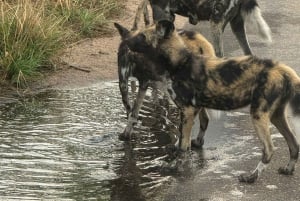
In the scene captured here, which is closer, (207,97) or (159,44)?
(207,97)

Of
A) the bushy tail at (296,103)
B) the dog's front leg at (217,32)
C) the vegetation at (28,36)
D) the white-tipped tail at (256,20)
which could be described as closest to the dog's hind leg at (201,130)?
the bushy tail at (296,103)

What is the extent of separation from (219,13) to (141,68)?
5.96 feet

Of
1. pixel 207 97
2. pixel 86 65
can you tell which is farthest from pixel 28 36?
pixel 207 97

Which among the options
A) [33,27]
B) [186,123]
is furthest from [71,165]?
[33,27]

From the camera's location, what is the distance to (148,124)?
718 centimetres

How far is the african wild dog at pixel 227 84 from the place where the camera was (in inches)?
217

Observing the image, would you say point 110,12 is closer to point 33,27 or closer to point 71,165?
point 33,27

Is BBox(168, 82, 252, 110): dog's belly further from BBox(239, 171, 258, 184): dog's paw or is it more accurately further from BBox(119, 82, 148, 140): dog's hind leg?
BBox(119, 82, 148, 140): dog's hind leg

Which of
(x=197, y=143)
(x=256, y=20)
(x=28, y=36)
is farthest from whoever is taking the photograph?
(x=28, y=36)

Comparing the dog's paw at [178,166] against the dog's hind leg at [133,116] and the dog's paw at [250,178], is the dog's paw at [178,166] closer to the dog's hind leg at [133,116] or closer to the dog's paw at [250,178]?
the dog's paw at [250,178]

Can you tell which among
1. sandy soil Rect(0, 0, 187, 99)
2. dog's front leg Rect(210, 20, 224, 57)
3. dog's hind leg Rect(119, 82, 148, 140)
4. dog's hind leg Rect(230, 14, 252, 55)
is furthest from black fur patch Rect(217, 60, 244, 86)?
sandy soil Rect(0, 0, 187, 99)

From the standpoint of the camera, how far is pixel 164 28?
5848 millimetres

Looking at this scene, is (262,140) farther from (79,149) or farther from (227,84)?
(79,149)

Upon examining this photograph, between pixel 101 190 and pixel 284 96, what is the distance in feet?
5.38
